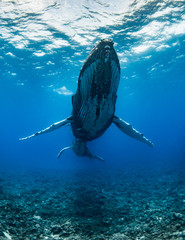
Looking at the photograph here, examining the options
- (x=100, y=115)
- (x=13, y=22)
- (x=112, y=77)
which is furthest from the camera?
(x=13, y=22)

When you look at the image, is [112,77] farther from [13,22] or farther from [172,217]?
[13,22]

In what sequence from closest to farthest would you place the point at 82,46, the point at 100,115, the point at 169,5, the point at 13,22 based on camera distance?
1. the point at 100,115
2. the point at 169,5
3. the point at 13,22
4. the point at 82,46

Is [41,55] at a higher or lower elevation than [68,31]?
higher

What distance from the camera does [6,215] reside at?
13.6ft

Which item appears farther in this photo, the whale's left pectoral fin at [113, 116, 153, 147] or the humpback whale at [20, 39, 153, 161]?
the whale's left pectoral fin at [113, 116, 153, 147]

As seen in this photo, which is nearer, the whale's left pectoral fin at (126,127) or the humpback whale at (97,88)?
the humpback whale at (97,88)

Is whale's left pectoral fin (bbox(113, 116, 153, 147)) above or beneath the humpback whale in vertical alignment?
above

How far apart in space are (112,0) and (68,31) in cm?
537

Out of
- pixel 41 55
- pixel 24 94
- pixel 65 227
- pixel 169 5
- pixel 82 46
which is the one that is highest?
pixel 24 94

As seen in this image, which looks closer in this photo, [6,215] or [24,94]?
[6,215]

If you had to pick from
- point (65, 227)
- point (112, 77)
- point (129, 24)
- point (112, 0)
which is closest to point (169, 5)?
point (129, 24)

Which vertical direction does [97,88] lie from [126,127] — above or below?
below

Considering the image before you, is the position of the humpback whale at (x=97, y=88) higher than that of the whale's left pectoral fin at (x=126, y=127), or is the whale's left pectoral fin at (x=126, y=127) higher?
the whale's left pectoral fin at (x=126, y=127)

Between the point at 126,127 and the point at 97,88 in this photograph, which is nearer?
the point at 97,88
